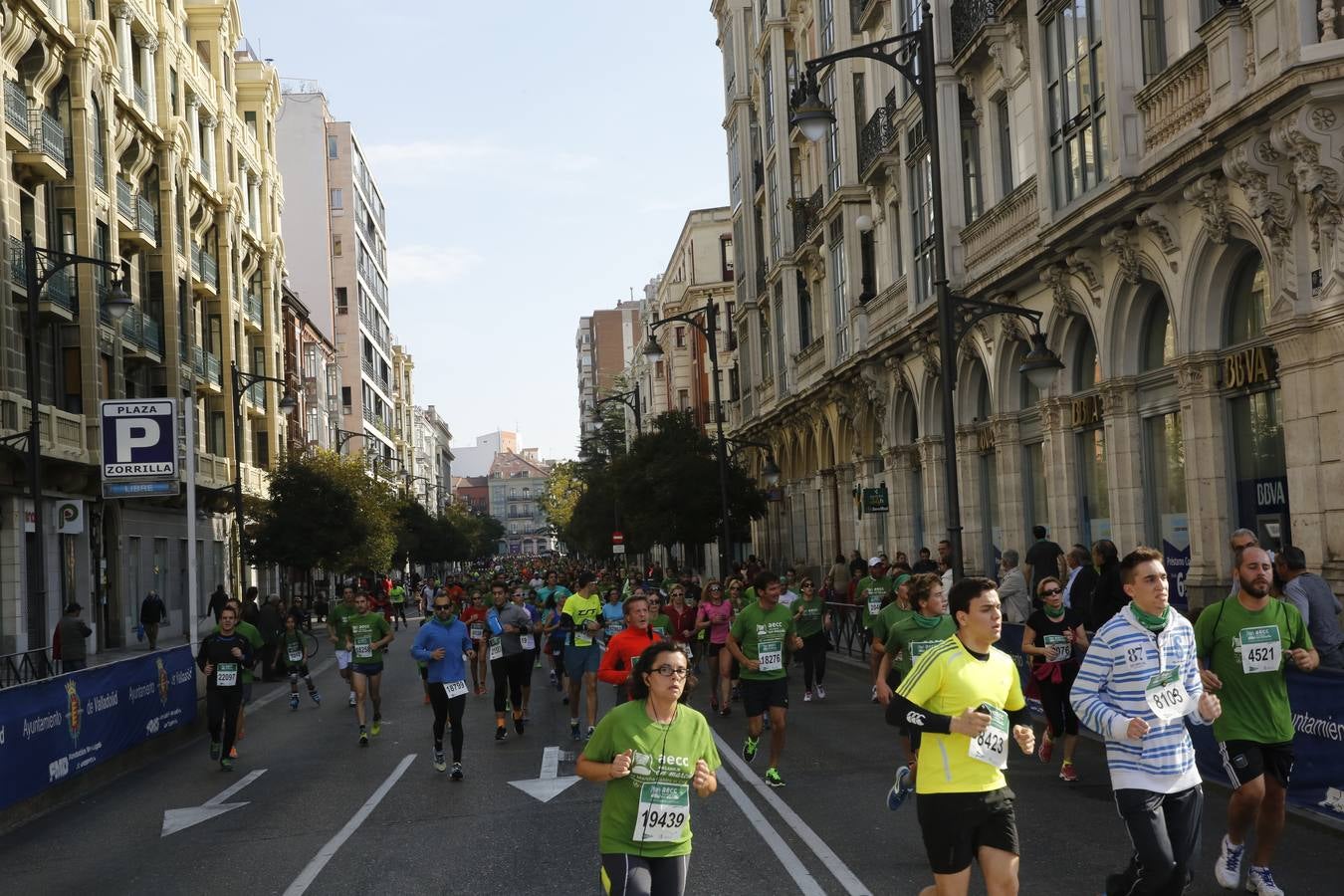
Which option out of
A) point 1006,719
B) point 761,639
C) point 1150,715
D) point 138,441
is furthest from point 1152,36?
point 1006,719

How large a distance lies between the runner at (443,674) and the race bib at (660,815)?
342 inches

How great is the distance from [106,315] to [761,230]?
76.4 feet

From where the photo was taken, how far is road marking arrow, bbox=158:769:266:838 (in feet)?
41.0

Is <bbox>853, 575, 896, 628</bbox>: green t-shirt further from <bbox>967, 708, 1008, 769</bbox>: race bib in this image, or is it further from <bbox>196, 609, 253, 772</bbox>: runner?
<bbox>967, 708, 1008, 769</bbox>: race bib

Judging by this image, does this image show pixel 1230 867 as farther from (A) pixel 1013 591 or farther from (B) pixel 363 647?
(B) pixel 363 647

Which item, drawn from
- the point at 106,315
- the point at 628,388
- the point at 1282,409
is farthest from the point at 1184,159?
the point at 628,388

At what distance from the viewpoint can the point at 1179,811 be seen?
21.7 feet

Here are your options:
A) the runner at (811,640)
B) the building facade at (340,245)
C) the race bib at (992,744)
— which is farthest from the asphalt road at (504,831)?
the building facade at (340,245)

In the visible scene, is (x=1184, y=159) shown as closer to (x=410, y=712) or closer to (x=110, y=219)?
(x=410, y=712)

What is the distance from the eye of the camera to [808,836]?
10.4 metres

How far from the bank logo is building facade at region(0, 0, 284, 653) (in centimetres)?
857

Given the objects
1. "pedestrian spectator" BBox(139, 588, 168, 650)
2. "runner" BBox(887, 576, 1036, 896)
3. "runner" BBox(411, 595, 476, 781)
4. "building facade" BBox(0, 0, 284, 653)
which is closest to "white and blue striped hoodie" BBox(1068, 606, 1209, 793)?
"runner" BBox(887, 576, 1036, 896)

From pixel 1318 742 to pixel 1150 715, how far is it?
4.28 meters

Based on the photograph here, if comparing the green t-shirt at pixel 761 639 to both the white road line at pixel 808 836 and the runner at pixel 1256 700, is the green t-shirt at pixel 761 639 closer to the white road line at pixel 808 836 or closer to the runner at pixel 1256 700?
the white road line at pixel 808 836
